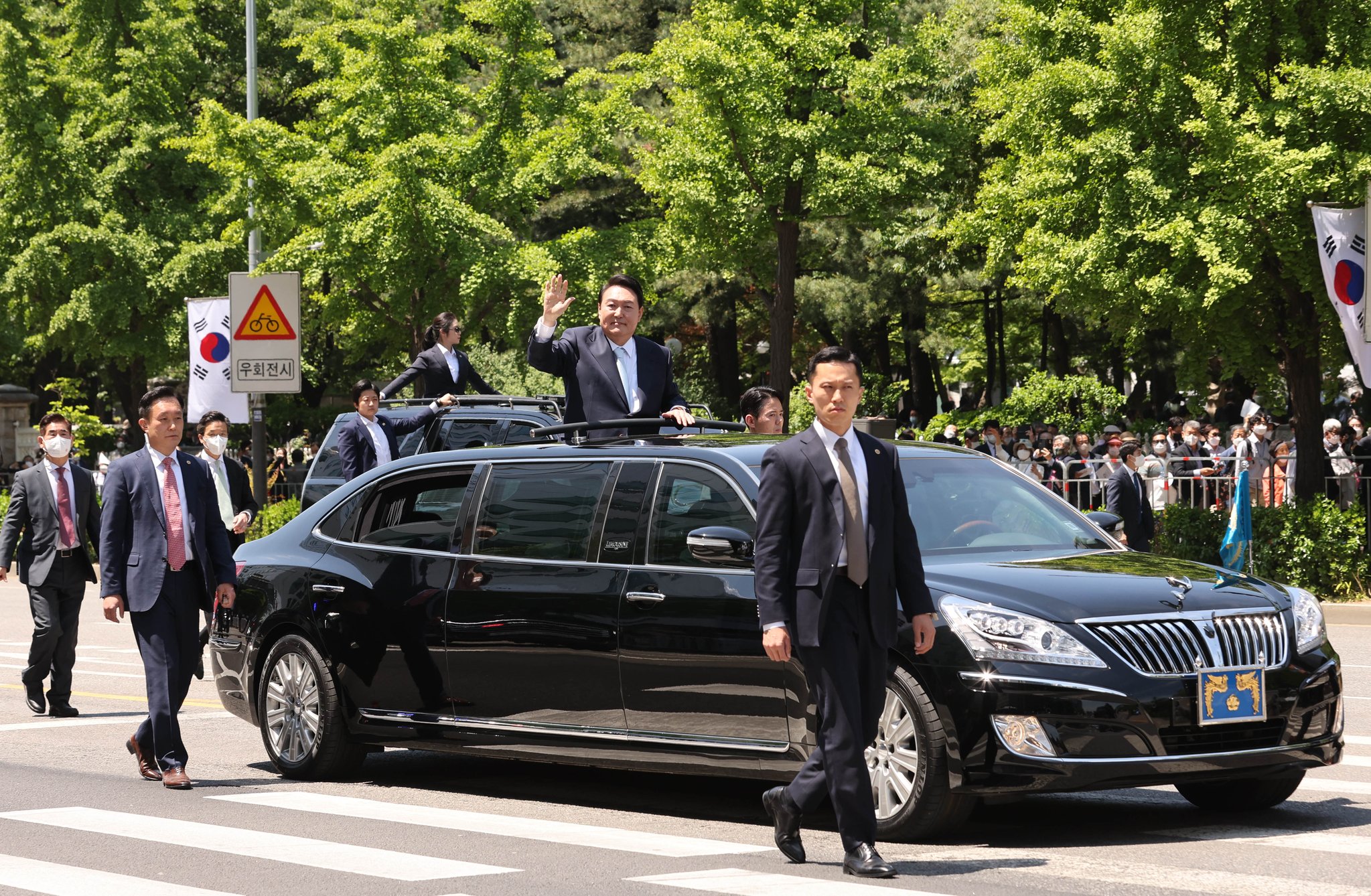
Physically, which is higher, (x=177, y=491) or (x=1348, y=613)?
(x=177, y=491)

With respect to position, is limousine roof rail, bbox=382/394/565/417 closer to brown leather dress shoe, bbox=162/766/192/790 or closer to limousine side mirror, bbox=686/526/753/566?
brown leather dress shoe, bbox=162/766/192/790

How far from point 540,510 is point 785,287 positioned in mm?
23580

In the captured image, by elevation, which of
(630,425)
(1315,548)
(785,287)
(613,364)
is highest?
(785,287)

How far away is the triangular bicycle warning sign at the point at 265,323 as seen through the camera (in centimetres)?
1925

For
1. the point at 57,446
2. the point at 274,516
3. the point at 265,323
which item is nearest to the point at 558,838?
the point at 57,446

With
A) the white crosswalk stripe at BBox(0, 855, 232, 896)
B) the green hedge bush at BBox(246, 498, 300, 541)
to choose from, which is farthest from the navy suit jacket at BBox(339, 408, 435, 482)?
the green hedge bush at BBox(246, 498, 300, 541)

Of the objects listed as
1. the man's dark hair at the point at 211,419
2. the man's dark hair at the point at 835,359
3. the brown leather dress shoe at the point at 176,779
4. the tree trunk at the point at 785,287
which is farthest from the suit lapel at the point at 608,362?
the tree trunk at the point at 785,287

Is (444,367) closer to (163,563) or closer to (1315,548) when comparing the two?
(163,563)

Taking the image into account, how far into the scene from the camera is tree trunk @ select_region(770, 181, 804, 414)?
101ft

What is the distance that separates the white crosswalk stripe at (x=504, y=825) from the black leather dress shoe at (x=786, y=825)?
1.30 ft

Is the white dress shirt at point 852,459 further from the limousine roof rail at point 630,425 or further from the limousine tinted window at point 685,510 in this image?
the limousine roof rail at point 630,425

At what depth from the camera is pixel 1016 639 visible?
6.74 meters

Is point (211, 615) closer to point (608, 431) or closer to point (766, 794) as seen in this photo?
point (608, 431)

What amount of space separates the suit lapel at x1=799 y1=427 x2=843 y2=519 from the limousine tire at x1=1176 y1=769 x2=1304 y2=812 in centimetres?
225
